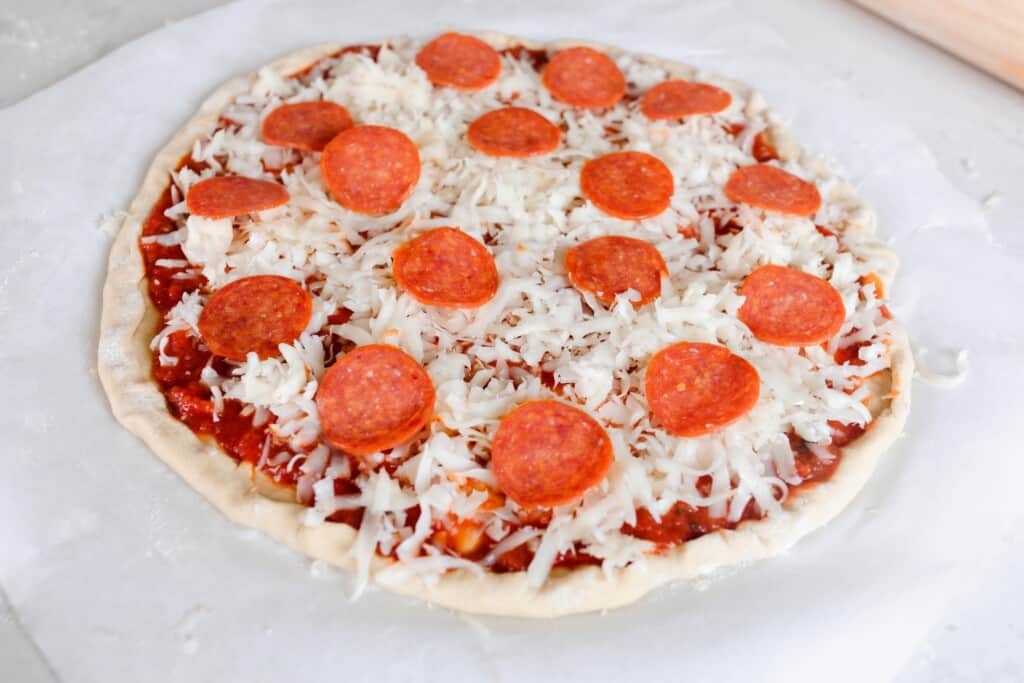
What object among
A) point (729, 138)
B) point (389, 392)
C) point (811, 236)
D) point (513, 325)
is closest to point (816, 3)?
point (729, 138)

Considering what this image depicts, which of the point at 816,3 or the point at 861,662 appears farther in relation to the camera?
the point at 816,3

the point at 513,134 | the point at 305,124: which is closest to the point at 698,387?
the point at 513,134

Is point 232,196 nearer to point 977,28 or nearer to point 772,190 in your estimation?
point 772,190

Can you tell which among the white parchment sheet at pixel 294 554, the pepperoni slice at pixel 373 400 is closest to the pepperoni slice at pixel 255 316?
the pepperoni slice at pixel 373 400

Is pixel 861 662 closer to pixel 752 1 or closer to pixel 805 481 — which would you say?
pixel 805 481

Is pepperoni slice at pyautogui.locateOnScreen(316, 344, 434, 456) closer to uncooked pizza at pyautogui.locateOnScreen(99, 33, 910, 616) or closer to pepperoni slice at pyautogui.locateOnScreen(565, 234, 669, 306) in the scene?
uncooked pizza at pyautogui.locateOnScreen(99, 33, 910, 616)
